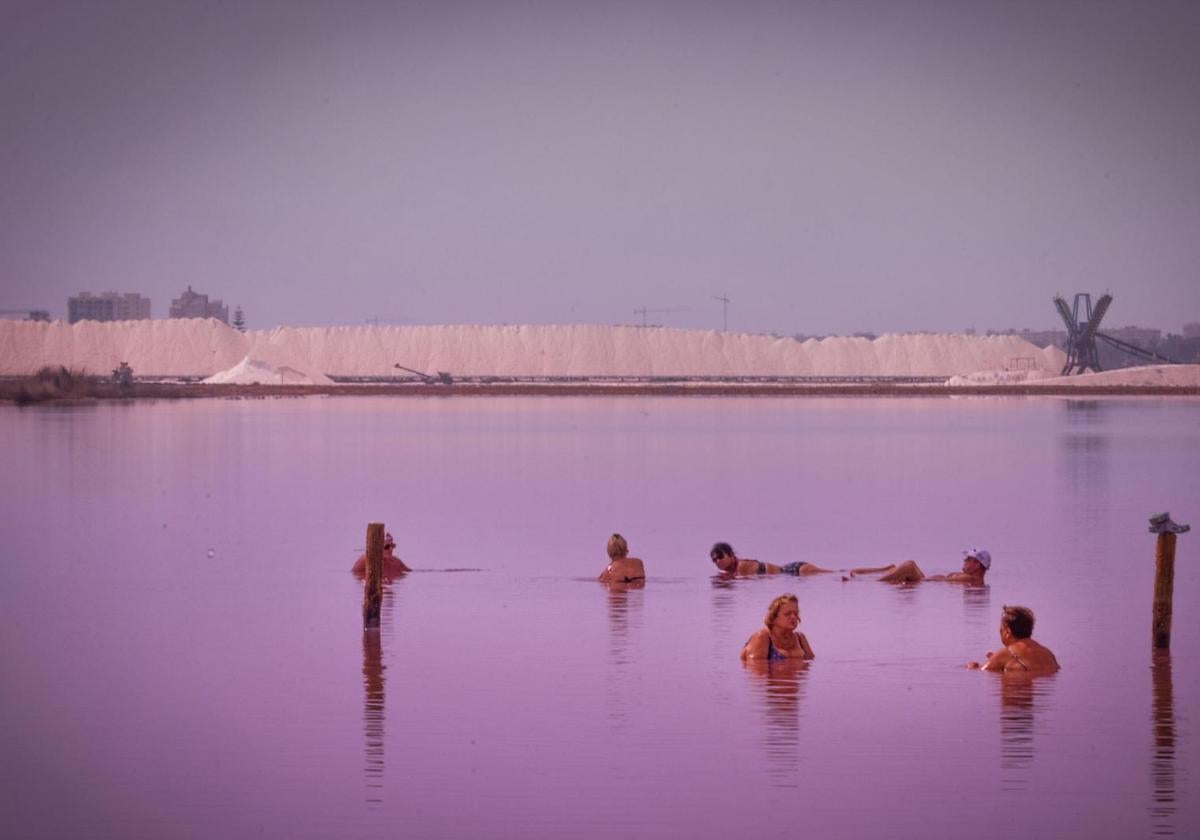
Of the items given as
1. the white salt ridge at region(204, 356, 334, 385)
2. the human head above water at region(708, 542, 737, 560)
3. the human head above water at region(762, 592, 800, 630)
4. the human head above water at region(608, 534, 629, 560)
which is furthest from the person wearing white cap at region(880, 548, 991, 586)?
the white salt ridge at region(204, 356, 334, 385)

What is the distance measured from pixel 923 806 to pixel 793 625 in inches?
162

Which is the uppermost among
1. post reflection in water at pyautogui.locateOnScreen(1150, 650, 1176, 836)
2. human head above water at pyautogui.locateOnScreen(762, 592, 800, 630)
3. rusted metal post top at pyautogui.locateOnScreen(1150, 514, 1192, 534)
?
rusted metal post top at pyautogui.locateOnScreen(1150, 514, 1192, 534)

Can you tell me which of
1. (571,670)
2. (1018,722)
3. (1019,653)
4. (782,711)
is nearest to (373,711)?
(571,670)

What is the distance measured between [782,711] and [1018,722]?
1.86m

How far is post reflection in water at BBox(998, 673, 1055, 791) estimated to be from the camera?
1173 cm

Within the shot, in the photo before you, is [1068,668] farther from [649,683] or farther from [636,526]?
[636,526]

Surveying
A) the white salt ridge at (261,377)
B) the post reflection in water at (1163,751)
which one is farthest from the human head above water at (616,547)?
the white salt ridge at (261,377)

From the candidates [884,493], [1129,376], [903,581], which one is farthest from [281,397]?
[903,581]

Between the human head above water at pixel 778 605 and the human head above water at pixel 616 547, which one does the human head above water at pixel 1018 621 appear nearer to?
the human head above water at pixel 778 605

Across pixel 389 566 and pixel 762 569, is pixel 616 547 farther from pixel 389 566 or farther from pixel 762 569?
pixel 389 566

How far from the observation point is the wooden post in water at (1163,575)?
15.6 metres

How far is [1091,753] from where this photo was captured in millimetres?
12352

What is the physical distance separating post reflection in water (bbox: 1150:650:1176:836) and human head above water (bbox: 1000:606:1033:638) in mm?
1215

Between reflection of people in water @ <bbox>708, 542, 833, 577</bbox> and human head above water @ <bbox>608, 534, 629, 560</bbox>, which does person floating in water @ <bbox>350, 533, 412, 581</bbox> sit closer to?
human head above water @ <bbox>608, 534, 629, 560</bbox>
